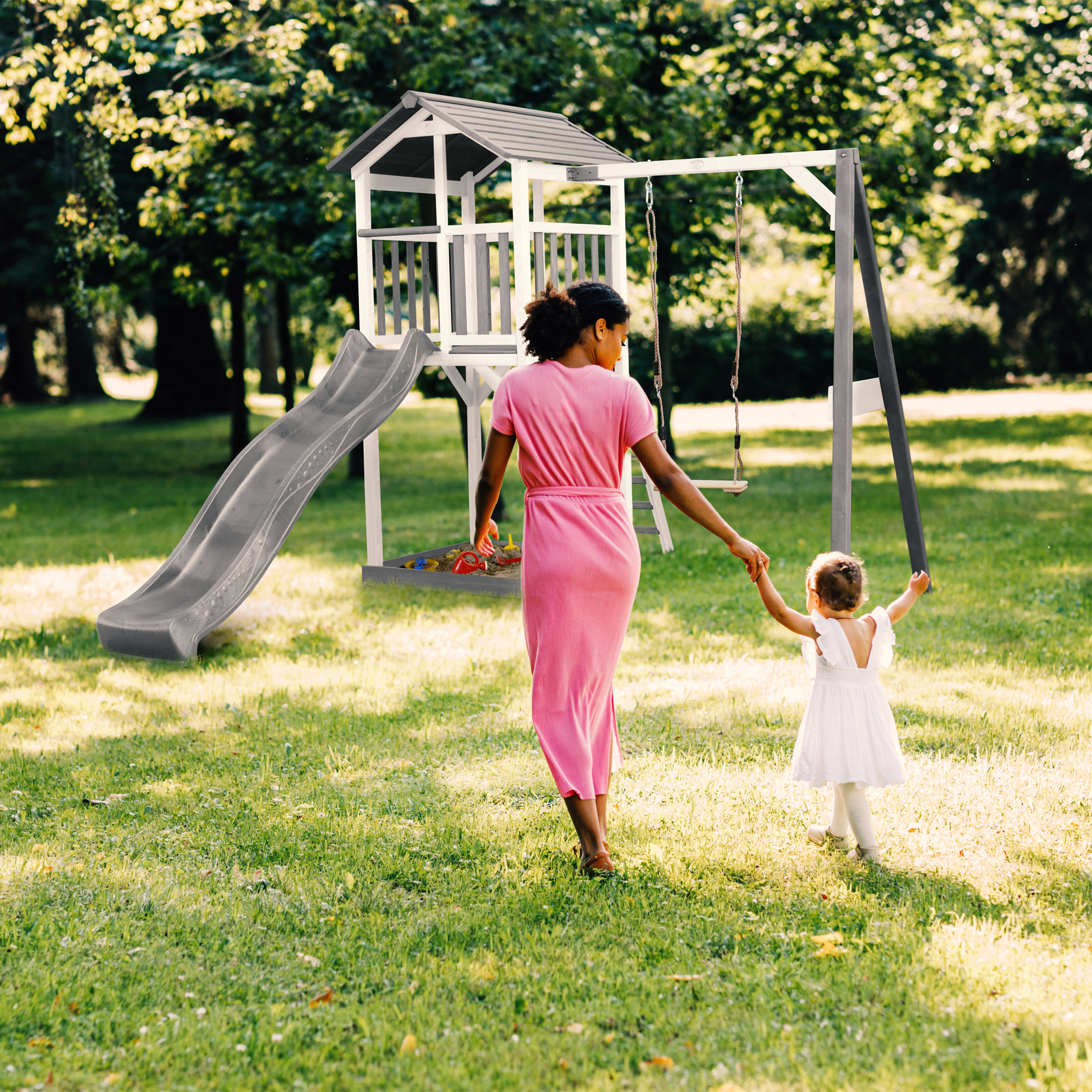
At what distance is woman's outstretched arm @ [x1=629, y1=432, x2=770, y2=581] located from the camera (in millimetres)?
4375

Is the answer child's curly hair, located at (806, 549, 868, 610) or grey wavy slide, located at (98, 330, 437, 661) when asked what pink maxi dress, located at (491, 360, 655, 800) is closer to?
child's curly hair, located at (806, 549, 868, 610)

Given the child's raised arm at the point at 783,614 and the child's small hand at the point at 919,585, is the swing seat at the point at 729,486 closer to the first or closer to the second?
the child's small hand at the point at 919,585

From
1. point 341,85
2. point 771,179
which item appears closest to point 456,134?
point 341,85

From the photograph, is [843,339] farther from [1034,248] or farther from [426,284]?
[1034,248]

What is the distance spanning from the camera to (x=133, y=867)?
4.73 m

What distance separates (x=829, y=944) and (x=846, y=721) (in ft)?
2.70

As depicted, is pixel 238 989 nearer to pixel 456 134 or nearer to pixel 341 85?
pixel 456 134

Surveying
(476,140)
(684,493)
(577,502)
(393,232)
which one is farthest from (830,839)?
(393,232)

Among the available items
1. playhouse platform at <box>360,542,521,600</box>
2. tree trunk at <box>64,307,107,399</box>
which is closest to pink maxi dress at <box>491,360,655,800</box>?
playhouse platform at <box>360,542,521,600</box>

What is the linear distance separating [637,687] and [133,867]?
10.5ft

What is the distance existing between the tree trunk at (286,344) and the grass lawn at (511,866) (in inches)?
380

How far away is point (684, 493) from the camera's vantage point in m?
4.40

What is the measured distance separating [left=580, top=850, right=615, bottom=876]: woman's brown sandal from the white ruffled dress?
73cm

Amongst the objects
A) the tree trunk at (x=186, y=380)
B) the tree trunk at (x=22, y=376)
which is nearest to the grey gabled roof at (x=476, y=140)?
the tree trunk at (x=186, y=380)
